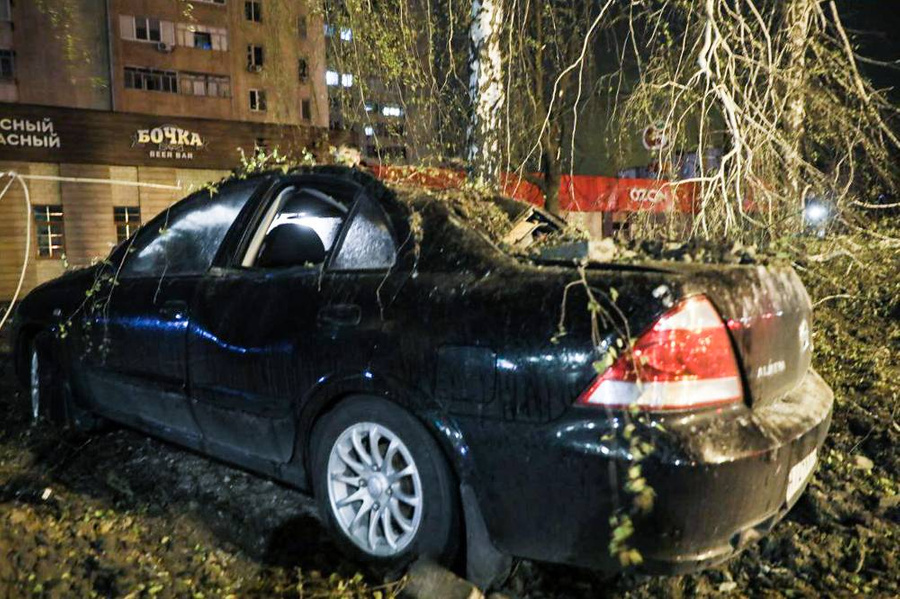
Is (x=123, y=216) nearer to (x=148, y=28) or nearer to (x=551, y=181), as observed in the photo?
(x=148, y=28)

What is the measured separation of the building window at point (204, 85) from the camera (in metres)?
31.0

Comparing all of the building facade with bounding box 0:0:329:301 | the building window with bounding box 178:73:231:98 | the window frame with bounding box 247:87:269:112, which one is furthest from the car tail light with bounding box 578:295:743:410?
the window frame with bounding box 247:87:269:112

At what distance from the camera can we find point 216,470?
380 cm

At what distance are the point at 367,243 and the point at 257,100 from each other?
34.1 m

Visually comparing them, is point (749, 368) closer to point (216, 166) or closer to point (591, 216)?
point (591, 216)

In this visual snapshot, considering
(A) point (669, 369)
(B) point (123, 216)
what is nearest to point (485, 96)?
(A) point (669, 369)

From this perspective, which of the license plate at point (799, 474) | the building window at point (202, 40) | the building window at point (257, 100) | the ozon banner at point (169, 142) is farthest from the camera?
the building window at point (257, 100)

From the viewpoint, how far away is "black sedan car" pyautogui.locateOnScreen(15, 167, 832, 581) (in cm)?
Answer: 208

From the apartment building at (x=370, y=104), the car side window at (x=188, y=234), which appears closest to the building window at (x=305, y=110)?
the apartment building at (x=370, y=104)

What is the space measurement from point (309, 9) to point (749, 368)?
205 inches

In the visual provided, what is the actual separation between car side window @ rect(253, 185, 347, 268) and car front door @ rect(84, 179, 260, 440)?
198 millimetres

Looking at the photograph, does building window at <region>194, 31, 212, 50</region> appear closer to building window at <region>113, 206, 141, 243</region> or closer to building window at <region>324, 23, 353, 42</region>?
building window at <region>113, 206, 141, 243</region>

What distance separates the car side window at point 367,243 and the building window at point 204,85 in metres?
31.8

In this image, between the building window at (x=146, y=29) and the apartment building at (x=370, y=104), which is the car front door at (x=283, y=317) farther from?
the building window at (x=146, y=29)
